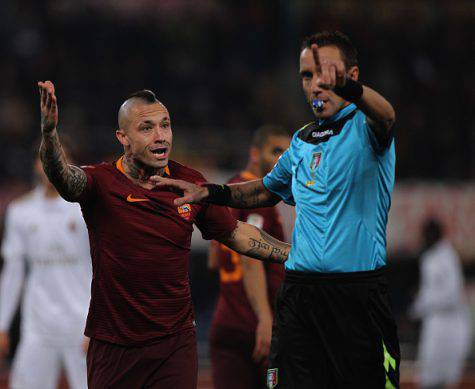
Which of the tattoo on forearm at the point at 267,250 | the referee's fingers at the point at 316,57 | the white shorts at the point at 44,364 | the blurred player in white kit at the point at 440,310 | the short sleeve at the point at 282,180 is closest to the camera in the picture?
the referee's fingers at the point at 316,57

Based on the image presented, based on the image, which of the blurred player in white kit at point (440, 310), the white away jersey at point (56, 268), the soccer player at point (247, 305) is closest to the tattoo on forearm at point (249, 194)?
the soccer player at point (247, 305)

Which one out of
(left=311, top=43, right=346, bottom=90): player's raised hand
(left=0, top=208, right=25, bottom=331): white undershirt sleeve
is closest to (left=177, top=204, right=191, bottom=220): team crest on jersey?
(left=311, top=43, right=346, bottom=90): player's raised hand

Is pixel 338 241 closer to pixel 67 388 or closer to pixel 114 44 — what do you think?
pixel 67 388

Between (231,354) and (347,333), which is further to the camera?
(231,354)

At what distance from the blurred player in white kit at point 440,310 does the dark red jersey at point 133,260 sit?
689 cm

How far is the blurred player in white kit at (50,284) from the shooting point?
24.4 ft

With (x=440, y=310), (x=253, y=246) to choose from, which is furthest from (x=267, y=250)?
(x=440, y=310)

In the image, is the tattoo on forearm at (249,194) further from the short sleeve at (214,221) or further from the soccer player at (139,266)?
the soccer player at (139,266)

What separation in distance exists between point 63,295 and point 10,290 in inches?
20.7

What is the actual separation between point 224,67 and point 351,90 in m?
13.7

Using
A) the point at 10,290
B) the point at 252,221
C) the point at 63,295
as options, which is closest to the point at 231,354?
the point at 252,221

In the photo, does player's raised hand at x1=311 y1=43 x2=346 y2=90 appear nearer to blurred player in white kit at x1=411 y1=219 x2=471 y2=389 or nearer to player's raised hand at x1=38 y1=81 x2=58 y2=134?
player's raised hand at x1=38 y1=81 x2=58 y2=134

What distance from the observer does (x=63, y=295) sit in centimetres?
758

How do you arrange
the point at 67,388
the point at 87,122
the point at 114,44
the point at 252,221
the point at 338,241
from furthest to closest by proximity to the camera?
the point at 114,44 < the point at 87,122 < the point at 67,388 < the point at 252,221 < the point at 338,241
